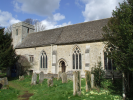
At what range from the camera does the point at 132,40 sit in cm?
641

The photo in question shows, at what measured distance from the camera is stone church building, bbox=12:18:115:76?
52.1ft

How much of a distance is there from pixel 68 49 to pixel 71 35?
2.32m

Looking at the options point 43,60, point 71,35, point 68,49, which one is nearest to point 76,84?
point 68,49

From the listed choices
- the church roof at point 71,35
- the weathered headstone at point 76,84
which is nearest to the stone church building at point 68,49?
the church roof at point 71,35

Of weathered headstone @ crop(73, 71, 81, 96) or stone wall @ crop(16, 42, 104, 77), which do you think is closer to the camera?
weathered headstone @ crop(73, 71, 81, 96)

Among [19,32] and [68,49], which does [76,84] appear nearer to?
→ [68,49]

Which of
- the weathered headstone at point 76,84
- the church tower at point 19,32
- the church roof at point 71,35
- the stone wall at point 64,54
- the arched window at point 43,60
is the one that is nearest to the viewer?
the weathered headstone at point 76,84

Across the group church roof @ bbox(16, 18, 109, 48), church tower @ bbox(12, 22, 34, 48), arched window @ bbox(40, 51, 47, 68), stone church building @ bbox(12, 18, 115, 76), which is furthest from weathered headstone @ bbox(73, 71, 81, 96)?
Result: church tower @ bbox(12, 22, 34, 48)

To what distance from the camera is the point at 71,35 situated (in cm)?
1873

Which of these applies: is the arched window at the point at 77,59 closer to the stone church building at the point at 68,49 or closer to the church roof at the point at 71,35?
the stone church building at the point at 68,49

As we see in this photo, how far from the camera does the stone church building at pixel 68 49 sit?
15.9 m

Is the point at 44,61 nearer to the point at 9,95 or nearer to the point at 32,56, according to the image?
the point at 32,56

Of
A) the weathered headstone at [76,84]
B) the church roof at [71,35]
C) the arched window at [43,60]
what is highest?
the church roof at [71,35]

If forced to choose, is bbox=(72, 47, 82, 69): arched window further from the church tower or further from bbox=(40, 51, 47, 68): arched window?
the church tower
